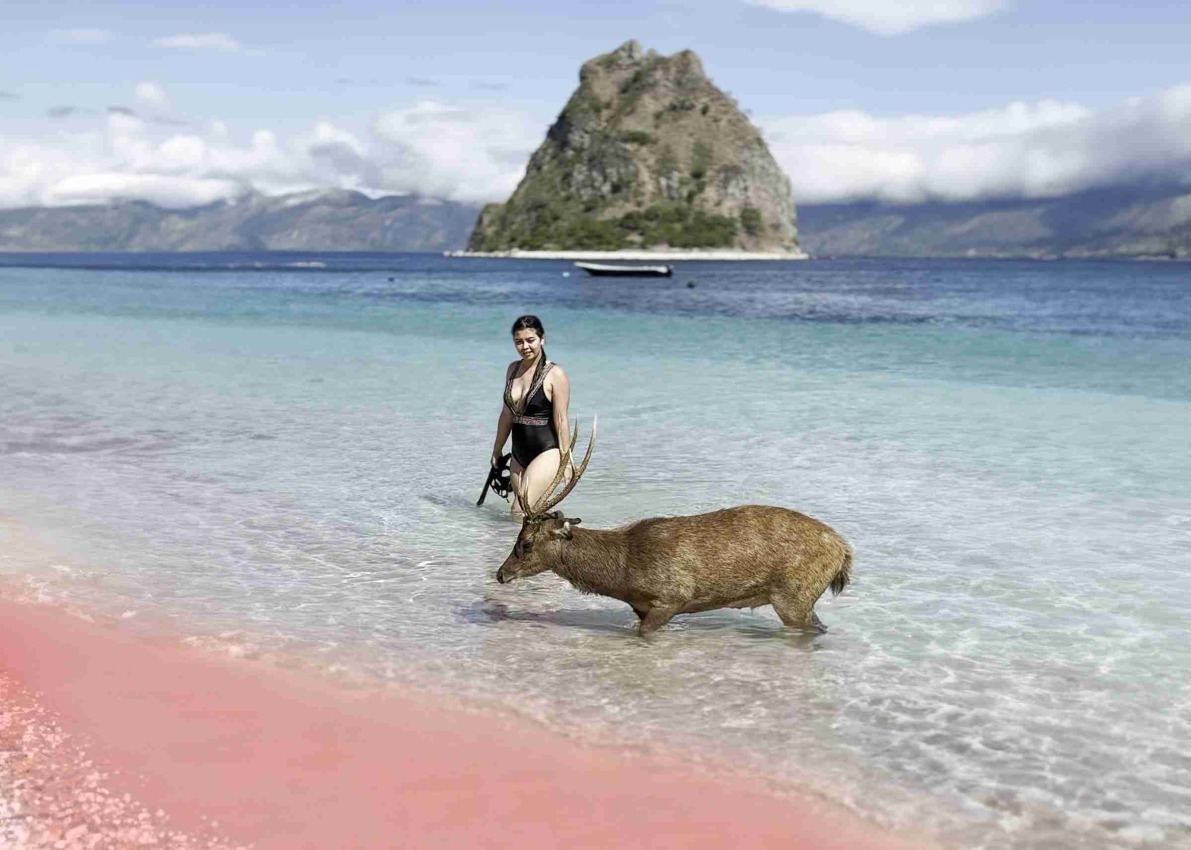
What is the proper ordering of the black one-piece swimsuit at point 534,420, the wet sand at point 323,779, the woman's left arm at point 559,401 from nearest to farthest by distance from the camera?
the wet sand at point 323,779
the woman's left arm at point 559,401
the black one-piece swimsuit at point 534,420

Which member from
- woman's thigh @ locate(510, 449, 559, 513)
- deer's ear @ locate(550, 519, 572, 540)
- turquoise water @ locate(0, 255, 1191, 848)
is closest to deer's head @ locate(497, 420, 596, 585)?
deer's ear @ locate(550, 519, 572, 540)

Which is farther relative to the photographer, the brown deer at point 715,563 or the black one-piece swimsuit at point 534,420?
the black one-piece swimsuit at point 534,420

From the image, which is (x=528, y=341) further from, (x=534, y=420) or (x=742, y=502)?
(x=742, y=502)

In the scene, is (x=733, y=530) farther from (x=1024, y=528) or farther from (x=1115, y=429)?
(x=1115, y=429)

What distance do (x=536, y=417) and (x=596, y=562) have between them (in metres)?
3.20

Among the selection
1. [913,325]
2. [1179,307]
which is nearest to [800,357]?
[913,325]

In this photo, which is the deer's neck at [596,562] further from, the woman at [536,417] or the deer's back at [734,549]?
the woman at [536,417]

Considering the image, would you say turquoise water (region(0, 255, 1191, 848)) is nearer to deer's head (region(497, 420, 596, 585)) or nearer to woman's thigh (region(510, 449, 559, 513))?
deer's head (region(497, 420, 596, 585))

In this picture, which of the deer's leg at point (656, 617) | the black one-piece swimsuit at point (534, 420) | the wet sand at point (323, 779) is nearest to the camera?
the wet sand at point (323, 779)

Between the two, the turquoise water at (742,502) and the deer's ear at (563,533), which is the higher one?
the deer's ear at (563,533)

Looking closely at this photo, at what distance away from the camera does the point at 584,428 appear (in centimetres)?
1873

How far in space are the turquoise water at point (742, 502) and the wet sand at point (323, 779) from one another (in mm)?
434

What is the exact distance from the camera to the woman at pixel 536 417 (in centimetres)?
1076

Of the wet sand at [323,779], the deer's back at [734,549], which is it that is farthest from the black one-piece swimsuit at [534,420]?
the wet sand at [323,779]
